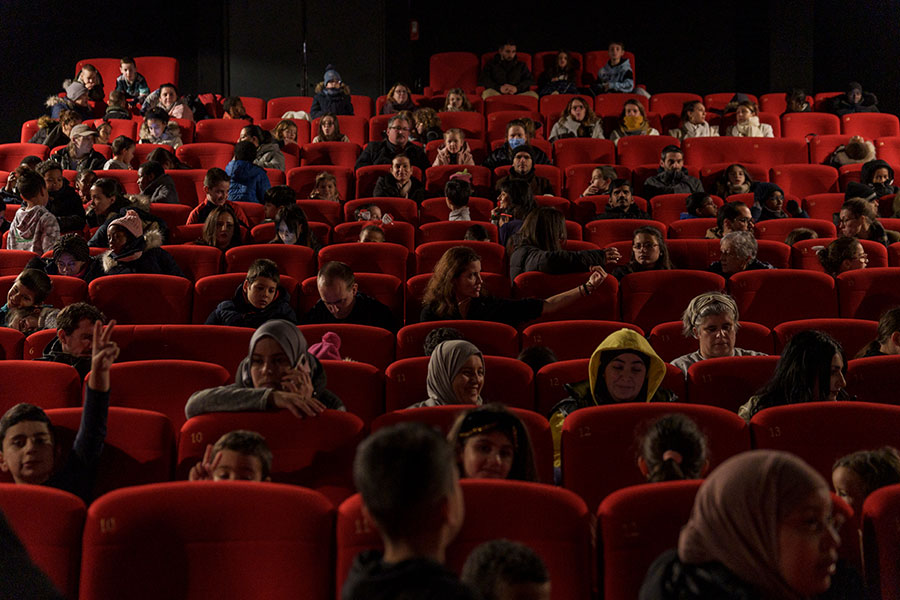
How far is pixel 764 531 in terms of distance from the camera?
3.99 ft

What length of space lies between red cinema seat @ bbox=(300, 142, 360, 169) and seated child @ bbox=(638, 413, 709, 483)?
4591 millimetres

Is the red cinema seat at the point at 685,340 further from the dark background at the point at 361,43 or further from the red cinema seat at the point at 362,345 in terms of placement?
the dark background at the point at 361,43

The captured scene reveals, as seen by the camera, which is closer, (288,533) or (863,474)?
(288,533)

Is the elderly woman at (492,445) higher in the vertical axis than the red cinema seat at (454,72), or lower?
lower

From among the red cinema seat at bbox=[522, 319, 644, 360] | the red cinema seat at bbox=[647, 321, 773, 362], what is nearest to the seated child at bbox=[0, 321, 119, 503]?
the red cinema seat at bbox=[522, 319, 644, 360]

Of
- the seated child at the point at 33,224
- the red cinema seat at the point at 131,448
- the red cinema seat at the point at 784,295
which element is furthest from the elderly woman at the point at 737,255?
the seated child at the point at 33,224

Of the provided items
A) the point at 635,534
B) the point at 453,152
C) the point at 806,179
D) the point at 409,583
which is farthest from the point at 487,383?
the point at 806,179

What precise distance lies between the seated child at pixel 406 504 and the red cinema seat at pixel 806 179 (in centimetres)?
498

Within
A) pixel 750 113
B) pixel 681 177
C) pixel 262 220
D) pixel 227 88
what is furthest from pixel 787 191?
pixel 227 88

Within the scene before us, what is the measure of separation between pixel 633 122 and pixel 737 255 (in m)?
3.31

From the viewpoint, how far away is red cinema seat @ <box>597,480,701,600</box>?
1.65 m

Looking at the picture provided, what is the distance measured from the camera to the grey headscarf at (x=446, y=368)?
245cm

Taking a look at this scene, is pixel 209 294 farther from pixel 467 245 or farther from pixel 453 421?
pixel 453 421

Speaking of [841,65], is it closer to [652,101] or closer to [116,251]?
[652,101]
